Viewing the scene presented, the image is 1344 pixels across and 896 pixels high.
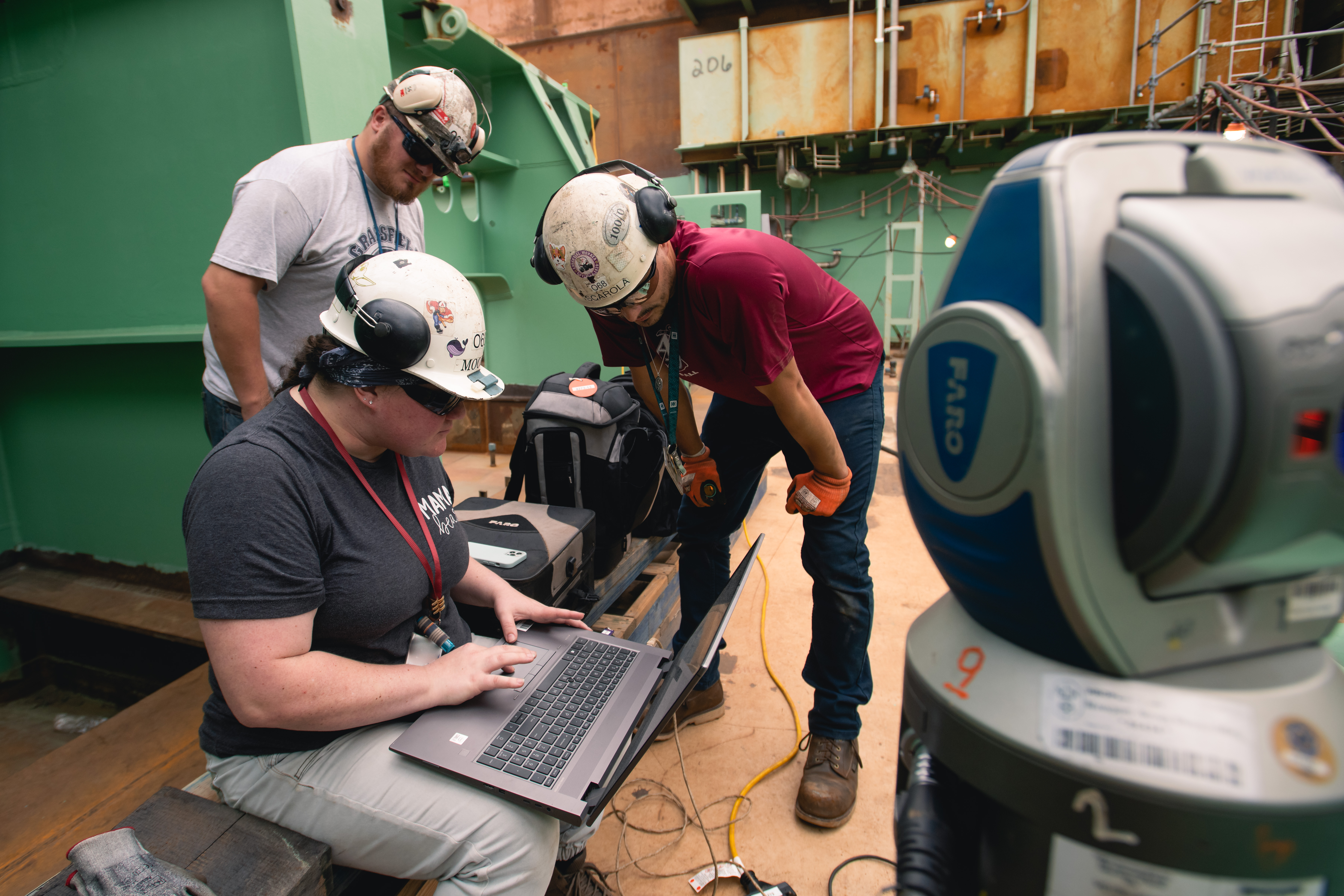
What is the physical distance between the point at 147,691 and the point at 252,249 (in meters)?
2.38

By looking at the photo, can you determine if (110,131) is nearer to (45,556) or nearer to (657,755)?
(45,556)

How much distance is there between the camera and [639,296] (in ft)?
4.57

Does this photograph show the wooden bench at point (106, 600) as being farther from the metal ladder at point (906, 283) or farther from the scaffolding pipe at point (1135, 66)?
the scaffolding pipe at point (1135, 66)

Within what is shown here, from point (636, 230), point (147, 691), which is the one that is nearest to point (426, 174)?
point (636, 230)

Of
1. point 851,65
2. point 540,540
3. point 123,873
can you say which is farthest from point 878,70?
point 123,873

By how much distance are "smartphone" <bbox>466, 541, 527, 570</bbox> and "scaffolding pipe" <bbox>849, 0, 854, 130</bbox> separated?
26.0ft

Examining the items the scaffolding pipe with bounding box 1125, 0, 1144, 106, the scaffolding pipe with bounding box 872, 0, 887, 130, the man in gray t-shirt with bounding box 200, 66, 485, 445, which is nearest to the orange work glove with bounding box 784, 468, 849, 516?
the man in gray t-shirt with bounding box 200, 66, 485, 445

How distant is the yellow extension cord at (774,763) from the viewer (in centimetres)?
161

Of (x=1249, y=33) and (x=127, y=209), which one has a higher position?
(x=1249, y=33)

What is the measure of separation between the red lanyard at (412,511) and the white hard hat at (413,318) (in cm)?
14

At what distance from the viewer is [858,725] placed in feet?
5.73

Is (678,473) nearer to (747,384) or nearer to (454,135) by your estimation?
(747,384)

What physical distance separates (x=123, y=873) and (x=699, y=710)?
1468mm

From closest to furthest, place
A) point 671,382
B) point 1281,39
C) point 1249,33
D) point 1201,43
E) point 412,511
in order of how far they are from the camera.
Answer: point 412,511, point 671,382, point 1281,39, point 1201,43, point 1249,33
